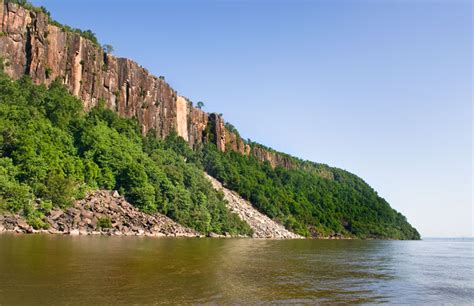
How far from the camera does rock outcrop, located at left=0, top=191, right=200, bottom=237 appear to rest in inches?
2293

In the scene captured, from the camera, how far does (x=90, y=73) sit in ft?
401

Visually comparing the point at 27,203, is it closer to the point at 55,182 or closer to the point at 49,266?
the point at 55,182

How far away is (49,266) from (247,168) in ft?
528

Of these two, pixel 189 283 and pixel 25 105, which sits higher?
pixel 25 105

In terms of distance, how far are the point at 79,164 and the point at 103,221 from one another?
58.8ft

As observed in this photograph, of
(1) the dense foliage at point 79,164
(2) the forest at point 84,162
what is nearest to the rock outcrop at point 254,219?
(2) the forest at point 84,162

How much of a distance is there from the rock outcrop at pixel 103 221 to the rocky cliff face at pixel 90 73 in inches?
1853

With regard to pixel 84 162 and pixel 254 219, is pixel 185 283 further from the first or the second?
pixel 254 219

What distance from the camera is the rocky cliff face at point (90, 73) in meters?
100

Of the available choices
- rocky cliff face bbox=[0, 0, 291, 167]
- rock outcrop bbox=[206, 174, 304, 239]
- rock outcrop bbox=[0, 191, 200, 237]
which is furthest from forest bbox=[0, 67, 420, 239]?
rock outcrop bbox=[206, 174, 304, 239]

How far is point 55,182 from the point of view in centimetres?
6619

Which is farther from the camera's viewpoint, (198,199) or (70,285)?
(198,199)

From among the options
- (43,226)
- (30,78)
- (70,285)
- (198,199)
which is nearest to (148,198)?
(198,199)

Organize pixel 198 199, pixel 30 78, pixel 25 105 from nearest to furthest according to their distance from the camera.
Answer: pixel 25 105 → pixel 30 78 → pixel 198 199
